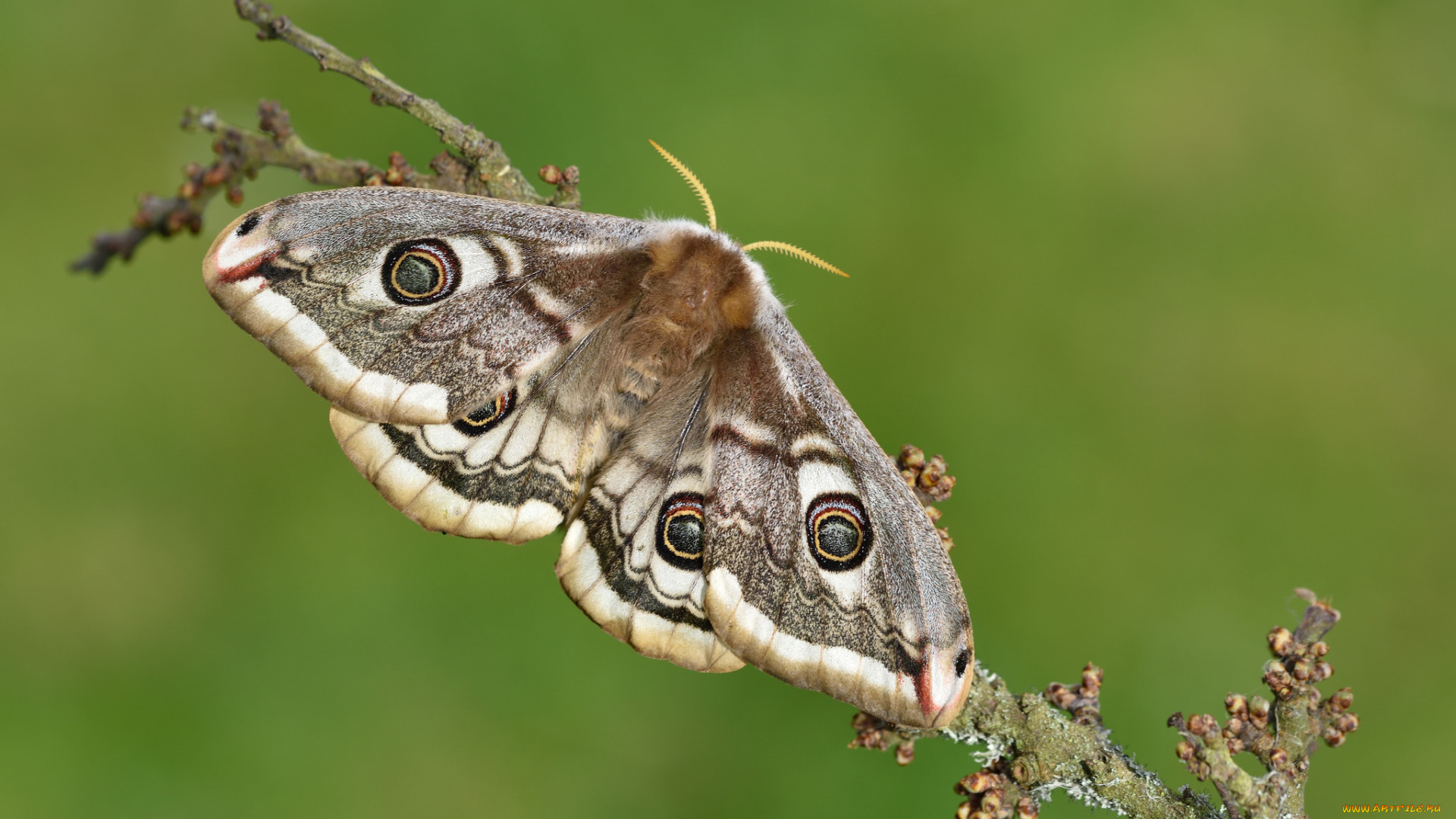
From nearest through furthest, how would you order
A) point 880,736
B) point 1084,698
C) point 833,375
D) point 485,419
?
1. point 1084,698
2. point 880,736
3. point 485,419
4. point 833,375

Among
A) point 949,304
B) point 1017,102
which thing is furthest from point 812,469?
point 1017,102

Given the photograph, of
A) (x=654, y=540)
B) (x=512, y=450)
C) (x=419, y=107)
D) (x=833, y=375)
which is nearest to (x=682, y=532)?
(x=654, y=540)

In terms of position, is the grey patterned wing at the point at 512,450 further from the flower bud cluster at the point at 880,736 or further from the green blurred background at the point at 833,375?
the green blurred background at the point at 833,375

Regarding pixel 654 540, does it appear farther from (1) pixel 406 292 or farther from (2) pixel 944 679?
(1) pixel 406 292

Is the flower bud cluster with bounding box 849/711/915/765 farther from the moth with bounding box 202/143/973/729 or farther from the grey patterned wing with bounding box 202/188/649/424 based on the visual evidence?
the grey patterned wing with bounding box 202/188/649/424

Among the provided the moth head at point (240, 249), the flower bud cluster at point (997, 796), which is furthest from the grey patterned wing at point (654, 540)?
the moth head at point (240, 249)

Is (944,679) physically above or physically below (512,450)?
below
